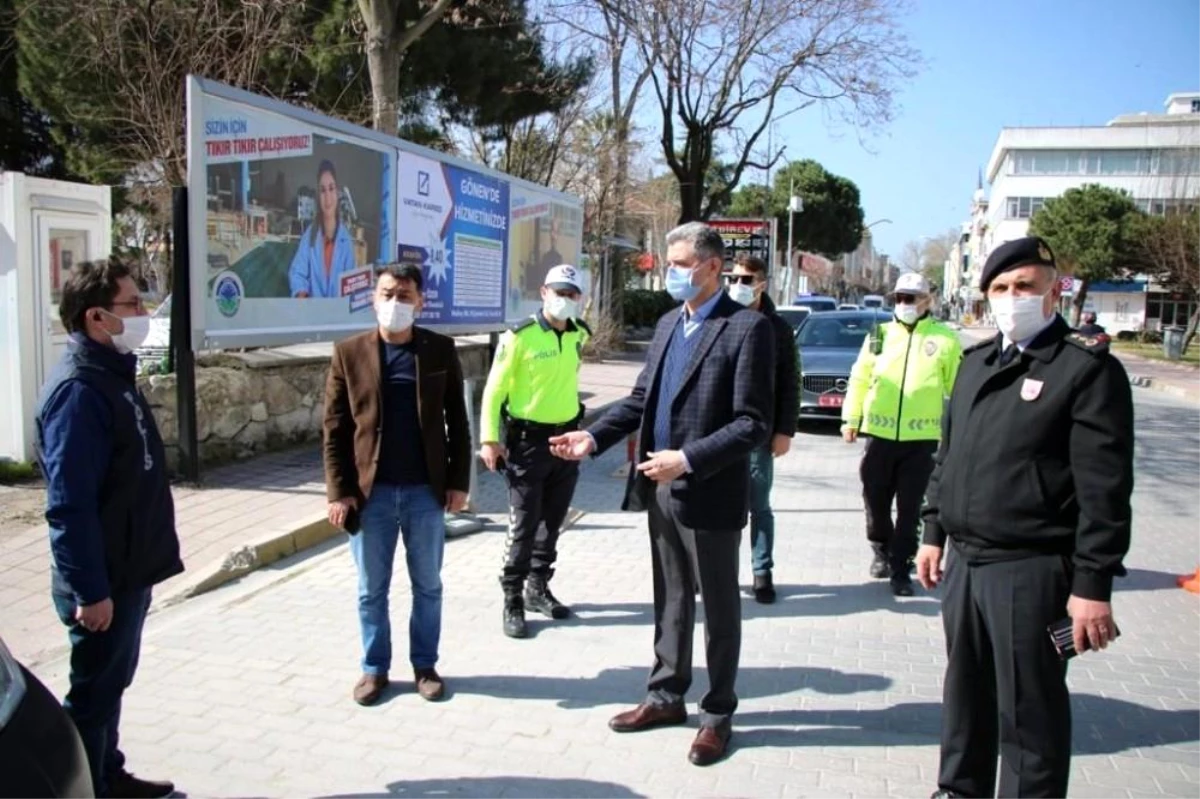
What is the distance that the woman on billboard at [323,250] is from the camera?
28.6 feet

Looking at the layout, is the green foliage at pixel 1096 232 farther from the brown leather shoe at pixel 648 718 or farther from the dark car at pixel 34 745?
the dark car at pixel 34 745

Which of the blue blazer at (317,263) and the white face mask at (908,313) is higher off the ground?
the blue blazer at (317,263)

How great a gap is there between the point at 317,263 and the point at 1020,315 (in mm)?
7299

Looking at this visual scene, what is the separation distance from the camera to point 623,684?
443cm

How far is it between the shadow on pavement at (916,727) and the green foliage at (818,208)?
58.7 metres

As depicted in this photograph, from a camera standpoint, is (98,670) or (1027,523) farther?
(98,670)

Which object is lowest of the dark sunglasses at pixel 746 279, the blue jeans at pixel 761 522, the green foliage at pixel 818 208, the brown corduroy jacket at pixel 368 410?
the blue jeans at pixel 761 522

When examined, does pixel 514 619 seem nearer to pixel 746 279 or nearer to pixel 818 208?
pixel 746 279

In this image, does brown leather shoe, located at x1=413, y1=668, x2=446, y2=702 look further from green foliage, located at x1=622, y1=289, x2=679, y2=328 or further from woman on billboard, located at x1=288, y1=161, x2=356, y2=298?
green foliage, located at x1=622, y1=289, x2=679, y2=328

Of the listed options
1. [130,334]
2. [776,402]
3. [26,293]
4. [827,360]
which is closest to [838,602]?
[776,402]

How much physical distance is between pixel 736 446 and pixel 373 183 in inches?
Answer: 285

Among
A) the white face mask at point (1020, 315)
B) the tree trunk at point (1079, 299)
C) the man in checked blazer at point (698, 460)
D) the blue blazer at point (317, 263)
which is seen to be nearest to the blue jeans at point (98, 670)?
the man in checked blazer at point (698, 460)

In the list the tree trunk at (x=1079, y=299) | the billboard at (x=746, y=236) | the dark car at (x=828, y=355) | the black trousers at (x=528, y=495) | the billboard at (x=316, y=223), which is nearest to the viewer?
the black trousers at (x=528, y=495)

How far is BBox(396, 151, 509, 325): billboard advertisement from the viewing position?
1045cm
